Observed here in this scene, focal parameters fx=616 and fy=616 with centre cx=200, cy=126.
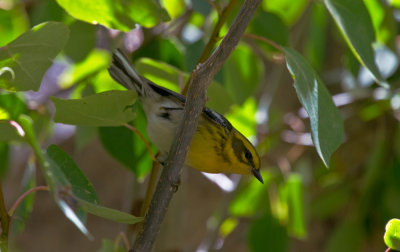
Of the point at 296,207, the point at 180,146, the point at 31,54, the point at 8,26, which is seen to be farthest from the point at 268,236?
the point at 31,54

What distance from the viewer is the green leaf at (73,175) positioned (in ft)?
4.42

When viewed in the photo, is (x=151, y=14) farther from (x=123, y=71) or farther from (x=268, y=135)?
(x=268, y=135)

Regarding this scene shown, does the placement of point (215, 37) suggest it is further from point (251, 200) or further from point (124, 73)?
point (251, 200)

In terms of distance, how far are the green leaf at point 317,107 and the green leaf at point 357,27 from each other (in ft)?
0.41

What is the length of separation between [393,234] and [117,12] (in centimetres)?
84

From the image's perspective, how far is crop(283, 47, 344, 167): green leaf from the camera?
1.33 m

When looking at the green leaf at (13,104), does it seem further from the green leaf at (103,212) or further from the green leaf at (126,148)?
the green leaf at (103,212)

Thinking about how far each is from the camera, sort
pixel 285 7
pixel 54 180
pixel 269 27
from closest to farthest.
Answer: pixel 54 180 → pixel 269 27 → pixel 285 7

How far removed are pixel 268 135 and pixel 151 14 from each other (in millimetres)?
1386

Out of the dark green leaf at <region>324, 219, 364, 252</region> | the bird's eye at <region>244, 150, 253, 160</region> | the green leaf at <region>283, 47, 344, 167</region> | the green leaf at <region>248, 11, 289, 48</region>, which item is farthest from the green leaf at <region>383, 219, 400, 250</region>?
the dark green leaf at <region>324, 219, 364, 252</region>

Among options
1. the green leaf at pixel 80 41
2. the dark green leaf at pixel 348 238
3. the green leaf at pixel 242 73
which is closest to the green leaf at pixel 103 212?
the green leaf at pixel 80 41

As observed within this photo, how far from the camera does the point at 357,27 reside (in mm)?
1562

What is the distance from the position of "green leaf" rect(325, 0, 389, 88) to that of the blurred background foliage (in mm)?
15

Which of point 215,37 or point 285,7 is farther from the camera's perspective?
point 285,7
